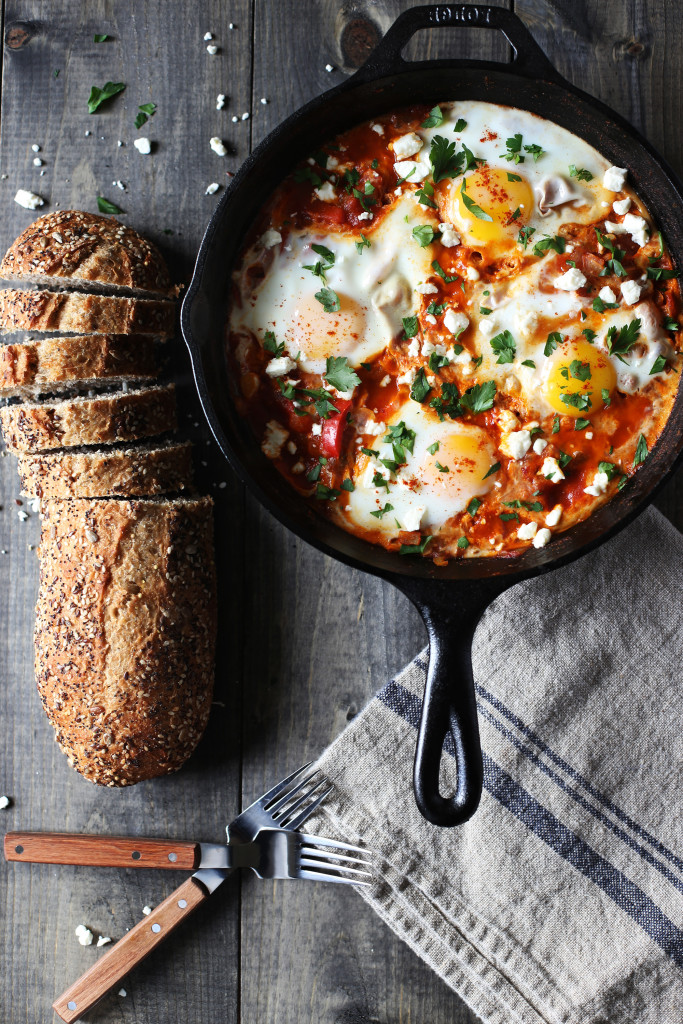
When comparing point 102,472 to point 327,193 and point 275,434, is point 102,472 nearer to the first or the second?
point 275,434

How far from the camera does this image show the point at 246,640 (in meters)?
2.79

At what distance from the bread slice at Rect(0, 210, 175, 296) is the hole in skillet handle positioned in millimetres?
1260

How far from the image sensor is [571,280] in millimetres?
2322

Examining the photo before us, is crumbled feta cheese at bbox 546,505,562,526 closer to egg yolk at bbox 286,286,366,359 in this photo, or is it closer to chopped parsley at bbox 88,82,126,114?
egg yolk at bbox 286,286,366,359

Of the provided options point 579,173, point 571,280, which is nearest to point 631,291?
point 571,280

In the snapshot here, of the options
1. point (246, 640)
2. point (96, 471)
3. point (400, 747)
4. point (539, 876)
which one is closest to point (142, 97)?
point (96, 471)

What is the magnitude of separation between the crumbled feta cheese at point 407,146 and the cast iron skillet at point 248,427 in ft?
0.50

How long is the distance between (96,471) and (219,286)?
669 millimetres

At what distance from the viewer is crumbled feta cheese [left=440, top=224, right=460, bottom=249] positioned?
7.77ft

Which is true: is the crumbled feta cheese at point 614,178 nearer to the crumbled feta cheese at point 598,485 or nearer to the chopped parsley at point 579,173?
the chopped parsley at point 579,173

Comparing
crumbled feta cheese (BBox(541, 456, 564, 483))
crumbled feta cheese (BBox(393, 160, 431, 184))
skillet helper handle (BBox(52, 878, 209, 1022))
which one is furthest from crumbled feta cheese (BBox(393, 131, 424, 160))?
skillet helper handle (BBox(52, 878, 209, 1022))

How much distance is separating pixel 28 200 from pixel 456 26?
1479 mm

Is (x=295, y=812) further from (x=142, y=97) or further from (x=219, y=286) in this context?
(x=142, y=97)

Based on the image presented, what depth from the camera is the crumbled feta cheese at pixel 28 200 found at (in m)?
2.76
